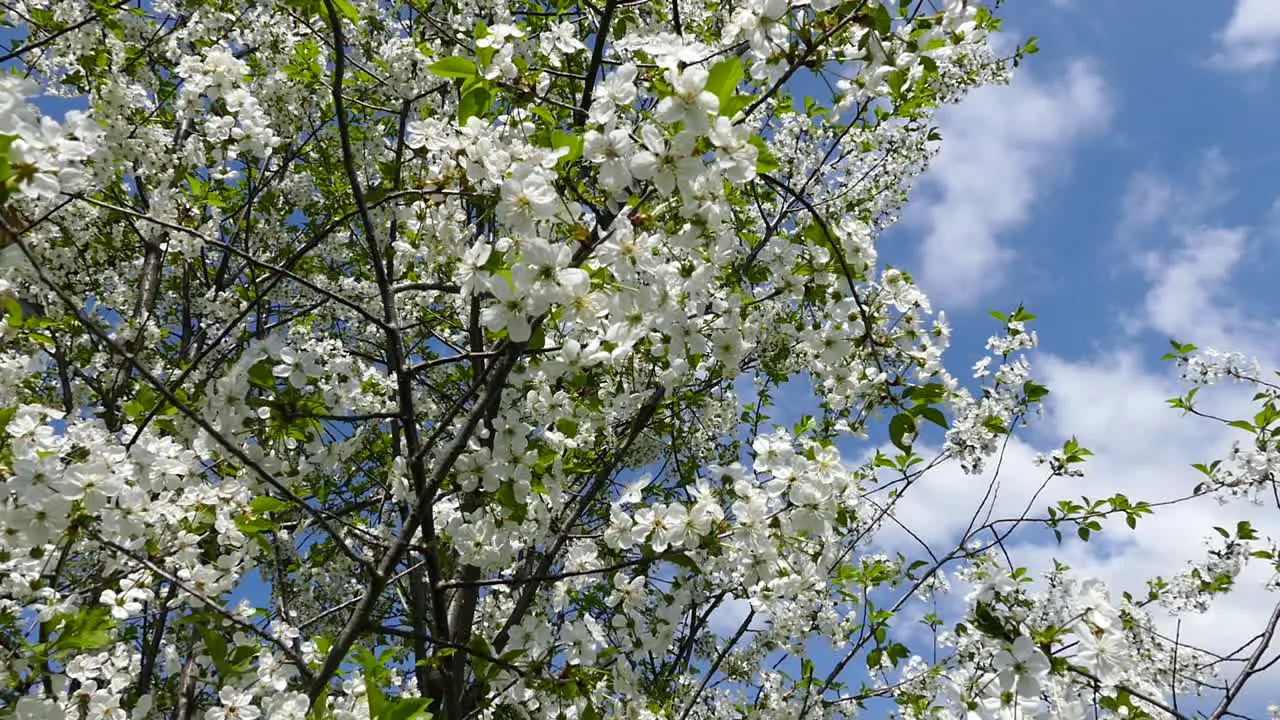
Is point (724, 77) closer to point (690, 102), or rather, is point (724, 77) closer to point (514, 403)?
point (690, 102)

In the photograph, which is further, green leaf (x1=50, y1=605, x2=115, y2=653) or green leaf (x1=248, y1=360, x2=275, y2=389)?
green leaf (x1=50, y1=605, x2=115, y2=653)

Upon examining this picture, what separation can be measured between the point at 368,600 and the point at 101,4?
431 cm

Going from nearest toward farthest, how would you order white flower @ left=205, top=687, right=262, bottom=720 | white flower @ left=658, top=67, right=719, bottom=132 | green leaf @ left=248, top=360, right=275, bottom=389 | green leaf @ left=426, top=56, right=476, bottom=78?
white flower @ left=658, top=67, right=719, bottom=132 → green leaf @ left=426, top=56, right=476, bottom=78 → green leaf @ left=248, top=360, right=275, bottom=389 → white flower @ left=205, top=687, right=262, bottom=720

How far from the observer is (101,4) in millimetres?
4859

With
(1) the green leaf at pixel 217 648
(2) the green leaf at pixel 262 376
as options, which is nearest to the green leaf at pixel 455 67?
(2) the green leaf at pixel 262 376

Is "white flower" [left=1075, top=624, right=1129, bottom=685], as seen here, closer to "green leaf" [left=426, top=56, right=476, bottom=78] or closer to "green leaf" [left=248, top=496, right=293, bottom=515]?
"green leaf" [left=426, top=56, right=476, bottom=78]

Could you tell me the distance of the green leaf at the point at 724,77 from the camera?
6.11 feet

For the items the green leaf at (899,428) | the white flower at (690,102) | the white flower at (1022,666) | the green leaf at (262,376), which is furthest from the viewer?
the green leaf at (899,428)

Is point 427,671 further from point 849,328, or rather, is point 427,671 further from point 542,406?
point 849,328

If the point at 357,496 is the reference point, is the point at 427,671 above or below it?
below

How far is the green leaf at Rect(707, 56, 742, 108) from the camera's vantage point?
6.11ft

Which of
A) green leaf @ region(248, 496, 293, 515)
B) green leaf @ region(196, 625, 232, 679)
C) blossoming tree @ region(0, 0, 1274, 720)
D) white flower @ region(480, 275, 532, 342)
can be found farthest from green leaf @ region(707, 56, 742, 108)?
green leaf @ region(196, 625, 232, 679)

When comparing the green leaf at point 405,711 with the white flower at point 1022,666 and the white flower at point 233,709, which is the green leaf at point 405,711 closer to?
the white flower at point 233,709

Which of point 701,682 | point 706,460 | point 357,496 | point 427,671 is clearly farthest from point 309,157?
point 701,682
